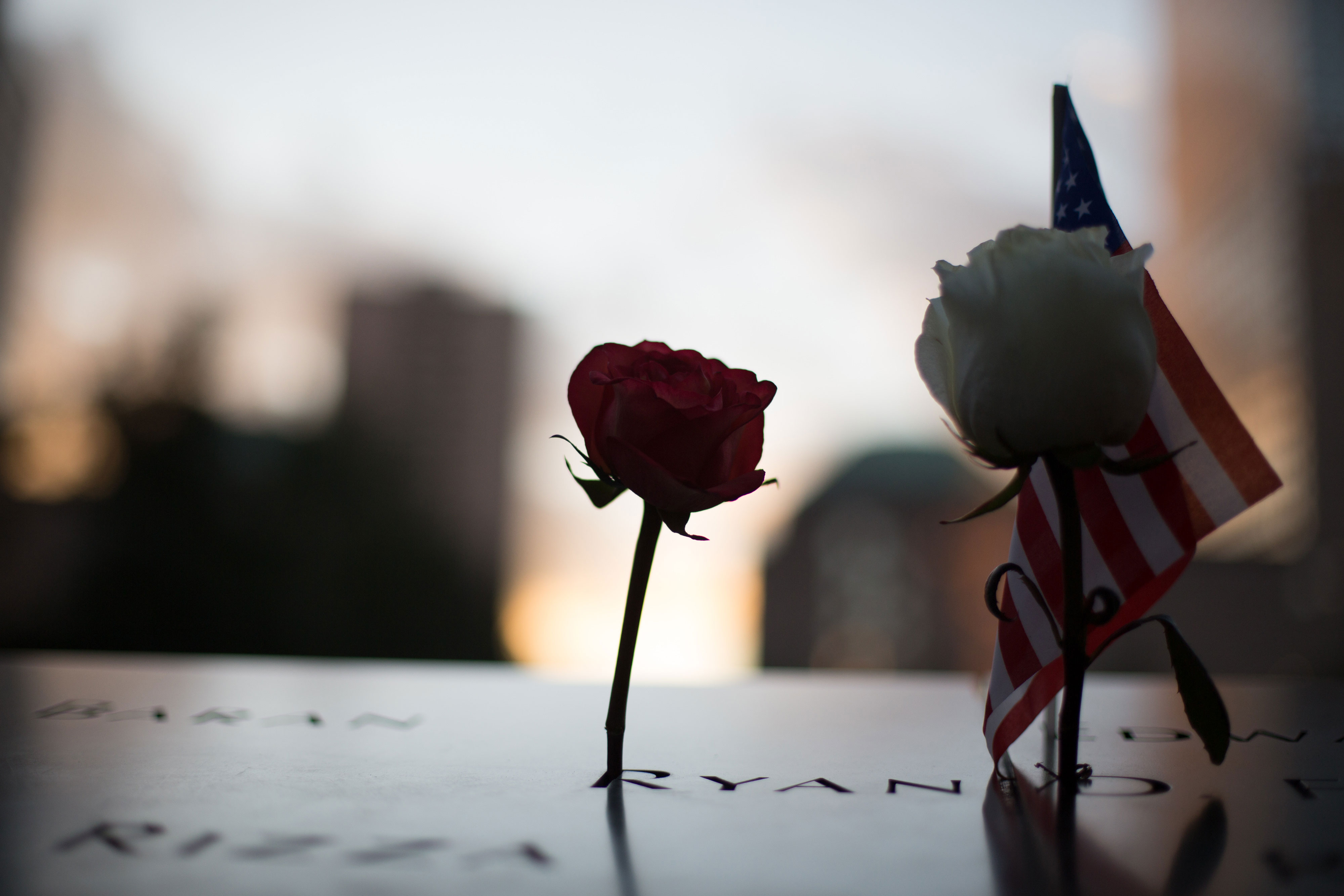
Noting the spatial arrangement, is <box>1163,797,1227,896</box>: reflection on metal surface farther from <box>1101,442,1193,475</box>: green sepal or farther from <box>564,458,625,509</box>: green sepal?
<box>564,458,625,509</box>: green sepal

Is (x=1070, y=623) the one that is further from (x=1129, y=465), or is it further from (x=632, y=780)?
(x=632, y=780)

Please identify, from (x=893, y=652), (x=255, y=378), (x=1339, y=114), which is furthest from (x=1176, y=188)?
(x=255, y=378)

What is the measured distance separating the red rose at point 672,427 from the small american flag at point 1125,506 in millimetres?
224

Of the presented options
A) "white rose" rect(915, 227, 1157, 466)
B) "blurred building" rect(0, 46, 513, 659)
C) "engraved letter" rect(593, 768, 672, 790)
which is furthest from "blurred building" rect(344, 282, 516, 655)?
"white rose" rect(915, 227, 1157, 466)

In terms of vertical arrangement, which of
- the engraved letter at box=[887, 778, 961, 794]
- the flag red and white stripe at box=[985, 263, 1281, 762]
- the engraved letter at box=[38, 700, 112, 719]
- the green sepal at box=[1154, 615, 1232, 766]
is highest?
the flag red and white stripe at box=[985, 263, 1281, 762]

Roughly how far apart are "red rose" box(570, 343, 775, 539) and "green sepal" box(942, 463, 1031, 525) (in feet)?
0.41

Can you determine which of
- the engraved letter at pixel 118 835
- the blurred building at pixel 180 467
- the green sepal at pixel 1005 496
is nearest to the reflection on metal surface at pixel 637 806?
the engraved letter at pixel 118 835

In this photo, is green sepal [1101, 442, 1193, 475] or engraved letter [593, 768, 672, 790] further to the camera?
engraved letter [593, 768, 672, 790]

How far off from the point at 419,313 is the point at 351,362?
2146 millimetres

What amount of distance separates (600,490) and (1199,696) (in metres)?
0.38

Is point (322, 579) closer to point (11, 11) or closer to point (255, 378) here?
point (255, 378)

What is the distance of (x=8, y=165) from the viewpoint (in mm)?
12688

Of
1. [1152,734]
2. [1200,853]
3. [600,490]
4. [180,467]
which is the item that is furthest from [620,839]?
[180,467]

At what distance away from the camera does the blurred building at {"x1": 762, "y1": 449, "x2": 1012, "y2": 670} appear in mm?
16844
